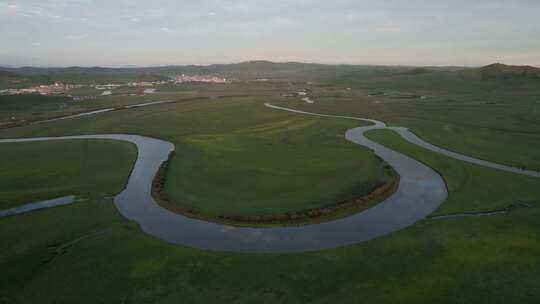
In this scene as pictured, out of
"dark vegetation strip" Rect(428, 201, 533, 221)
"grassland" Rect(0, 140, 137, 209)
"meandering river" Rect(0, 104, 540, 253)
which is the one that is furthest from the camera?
"grassland" Rect(0, 140, 137, 209)

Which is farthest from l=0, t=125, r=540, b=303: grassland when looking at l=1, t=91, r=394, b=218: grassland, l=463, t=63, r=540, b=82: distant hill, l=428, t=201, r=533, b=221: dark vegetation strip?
l=463, t=63, r=540, b=82: distant hill

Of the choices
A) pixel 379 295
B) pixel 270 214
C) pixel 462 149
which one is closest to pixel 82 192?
pixel 270 214

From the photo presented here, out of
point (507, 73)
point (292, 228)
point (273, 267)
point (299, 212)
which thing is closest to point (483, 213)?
point (299, 212)

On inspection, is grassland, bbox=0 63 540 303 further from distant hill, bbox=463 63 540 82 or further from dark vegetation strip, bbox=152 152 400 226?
distant hill, bbox=463 63 540 82

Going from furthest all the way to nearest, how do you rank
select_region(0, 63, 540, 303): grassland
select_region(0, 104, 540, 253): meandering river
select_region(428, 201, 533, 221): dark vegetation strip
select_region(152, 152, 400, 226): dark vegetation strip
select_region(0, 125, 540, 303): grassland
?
select_region(428, 201, 533, 221): dark vegetation strip < select_region(152, 152, 400, 226): dark vegetation strip < select_region(0, 104, 540, 253): meandering river < select_region(0, 63, 540, 303): grassland < select_region(0, 125, 540, 303): grassland

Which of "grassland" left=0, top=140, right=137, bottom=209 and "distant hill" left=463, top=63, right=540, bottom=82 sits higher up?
"distant hill" left=463, top=63, right=540, bottom=82

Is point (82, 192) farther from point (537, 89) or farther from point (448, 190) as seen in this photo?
point (537, 89)

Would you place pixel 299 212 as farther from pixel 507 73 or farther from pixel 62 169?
pixel 507 73
